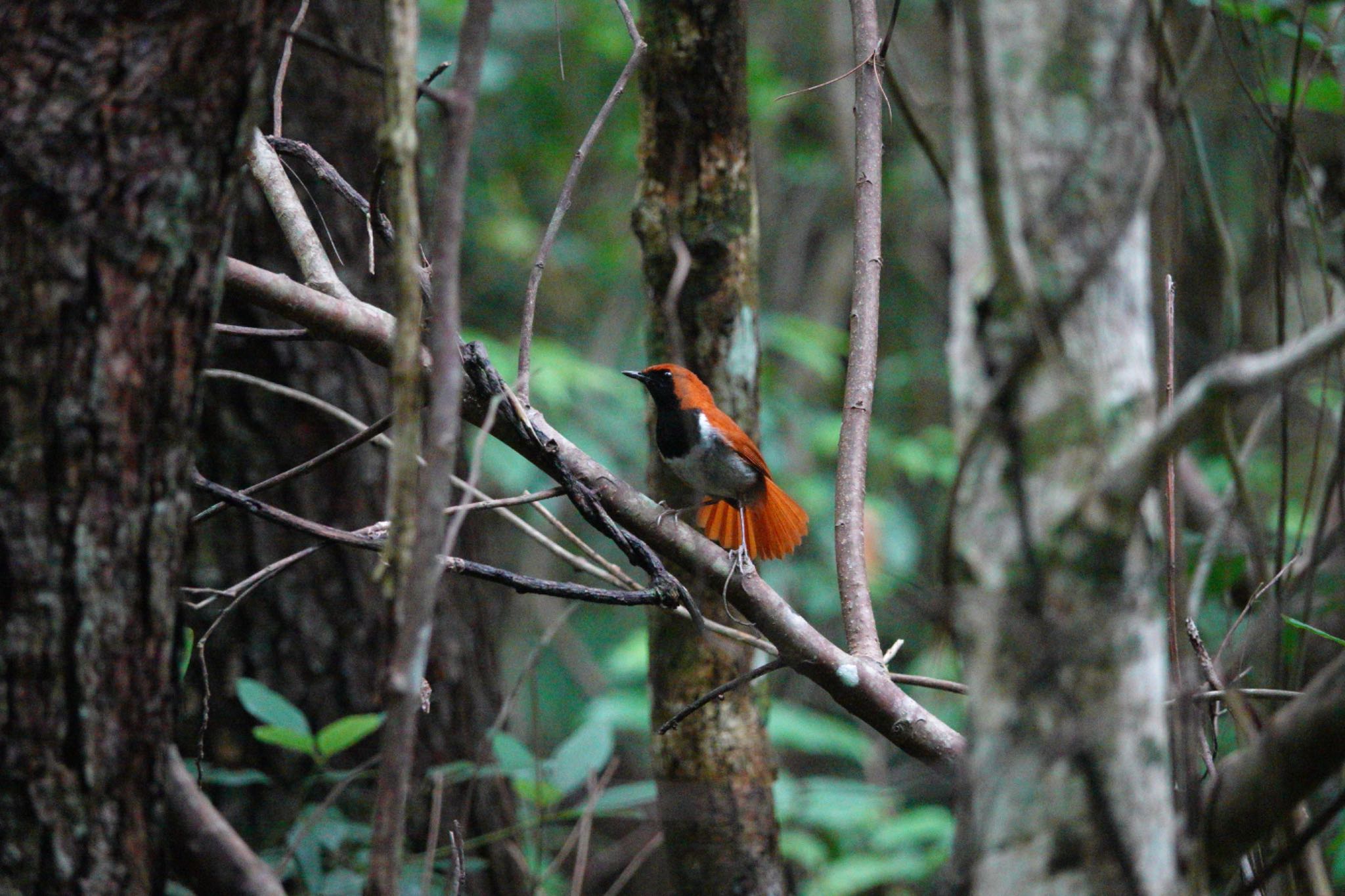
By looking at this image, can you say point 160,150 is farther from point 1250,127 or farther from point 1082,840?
point 1250,127

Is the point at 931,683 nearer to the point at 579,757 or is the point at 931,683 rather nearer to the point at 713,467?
the point at 579,757

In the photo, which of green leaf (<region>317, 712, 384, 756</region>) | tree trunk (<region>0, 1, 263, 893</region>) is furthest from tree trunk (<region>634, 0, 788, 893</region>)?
tree trunk (<region>0, 1, 263, 893</region>)

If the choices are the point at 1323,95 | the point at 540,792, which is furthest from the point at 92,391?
the point at 1323,95

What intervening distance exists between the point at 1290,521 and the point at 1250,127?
3.89 meters

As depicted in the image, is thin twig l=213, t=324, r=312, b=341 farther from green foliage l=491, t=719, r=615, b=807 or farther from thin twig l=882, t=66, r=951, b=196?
green foliage l=491, t=719, r=615, b=807

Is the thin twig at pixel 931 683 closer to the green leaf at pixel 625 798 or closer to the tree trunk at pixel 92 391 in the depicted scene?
the tree trunk at pixel 92 391

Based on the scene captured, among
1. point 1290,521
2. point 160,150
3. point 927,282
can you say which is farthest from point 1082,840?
point 927,282

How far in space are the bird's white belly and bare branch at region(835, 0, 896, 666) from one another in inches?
37.9

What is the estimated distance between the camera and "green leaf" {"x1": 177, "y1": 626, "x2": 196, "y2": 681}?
1.21 metres

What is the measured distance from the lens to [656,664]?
9.35 ft

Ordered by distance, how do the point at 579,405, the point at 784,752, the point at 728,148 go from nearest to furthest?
the point at 728,148
the point at 579,405
the point at 784,752

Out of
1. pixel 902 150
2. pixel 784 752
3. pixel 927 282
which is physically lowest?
pixel 784 752

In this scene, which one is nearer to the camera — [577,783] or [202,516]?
[202,516]

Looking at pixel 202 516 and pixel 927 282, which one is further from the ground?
pixel 927 282
